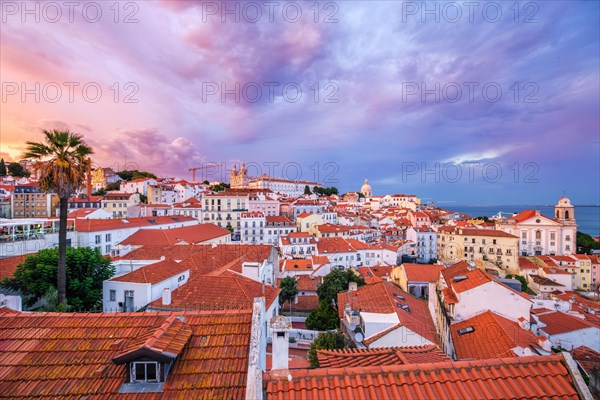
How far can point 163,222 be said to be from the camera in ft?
157

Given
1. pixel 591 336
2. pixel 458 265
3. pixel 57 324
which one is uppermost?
pixel 57 324

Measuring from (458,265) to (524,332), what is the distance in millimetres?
7875

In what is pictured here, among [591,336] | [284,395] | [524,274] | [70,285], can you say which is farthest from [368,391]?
[524,274]

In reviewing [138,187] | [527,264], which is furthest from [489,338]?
[138,187]

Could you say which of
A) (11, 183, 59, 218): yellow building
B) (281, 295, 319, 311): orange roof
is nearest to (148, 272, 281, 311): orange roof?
(281, 295, 319, 311): orange roof

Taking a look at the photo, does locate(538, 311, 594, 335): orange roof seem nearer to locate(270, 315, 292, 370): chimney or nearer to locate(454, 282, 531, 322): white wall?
locate(454, 282, 531, 322): white wall

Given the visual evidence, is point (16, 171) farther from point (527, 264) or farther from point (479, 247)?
point (527, 264)

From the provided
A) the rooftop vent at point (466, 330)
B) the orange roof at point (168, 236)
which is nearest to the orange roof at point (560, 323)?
the rooftop vent at point (466, 330)

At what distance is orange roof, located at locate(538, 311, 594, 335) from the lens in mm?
18141

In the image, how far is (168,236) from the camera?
38.8 meters

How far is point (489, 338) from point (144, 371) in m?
13.2

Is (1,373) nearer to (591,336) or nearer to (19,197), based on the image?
(591,336)

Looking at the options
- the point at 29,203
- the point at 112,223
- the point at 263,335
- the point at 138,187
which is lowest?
the point at 263,335

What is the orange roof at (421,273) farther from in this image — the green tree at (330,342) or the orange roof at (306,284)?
the green tree at (330,342)
